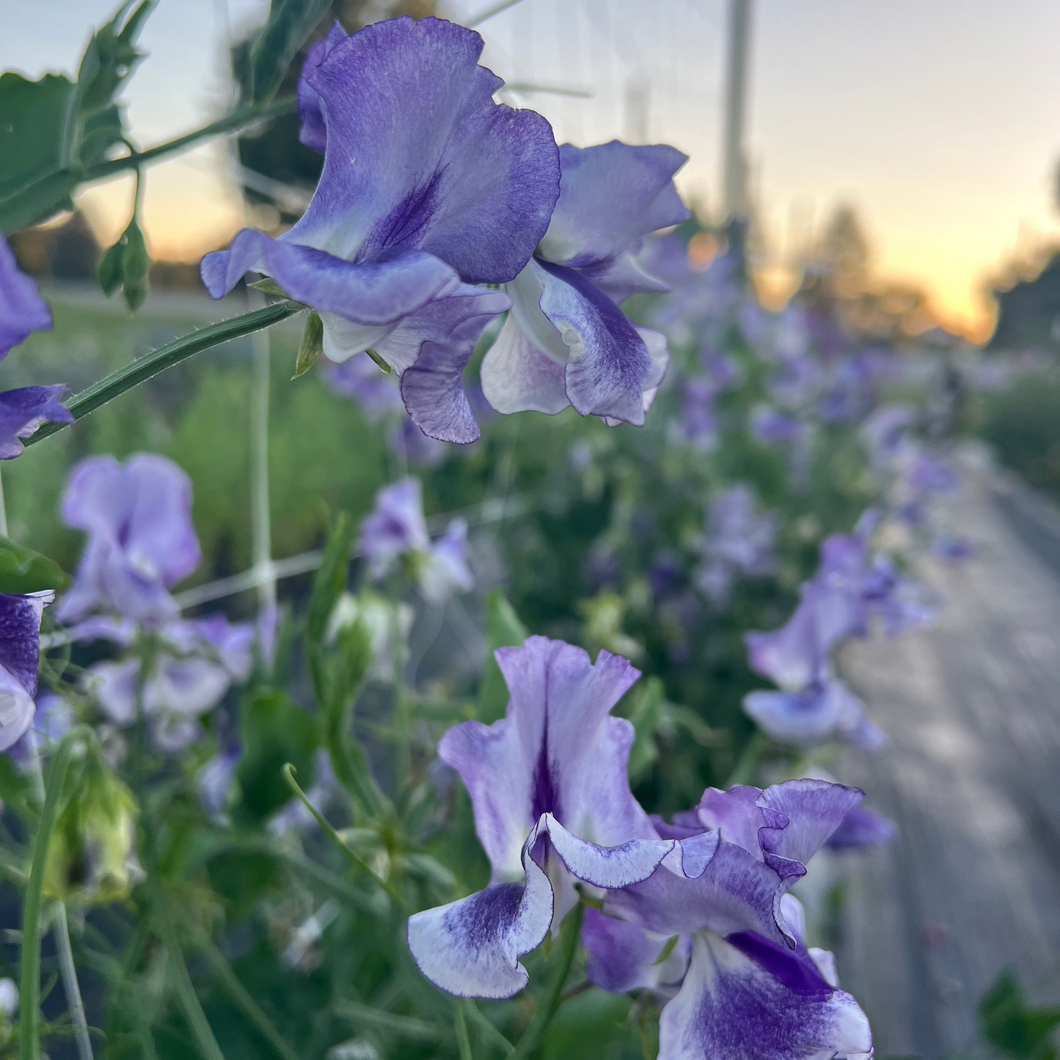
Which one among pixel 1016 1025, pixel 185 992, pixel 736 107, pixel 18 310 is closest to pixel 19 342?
pixel 18 310

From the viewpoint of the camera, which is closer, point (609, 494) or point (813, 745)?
point (813, 745)

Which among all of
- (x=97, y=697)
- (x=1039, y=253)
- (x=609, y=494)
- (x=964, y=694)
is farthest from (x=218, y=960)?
(x=1039, y=253)

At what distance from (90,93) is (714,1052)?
0.27 meters

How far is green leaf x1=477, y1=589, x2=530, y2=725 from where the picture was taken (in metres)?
0.31

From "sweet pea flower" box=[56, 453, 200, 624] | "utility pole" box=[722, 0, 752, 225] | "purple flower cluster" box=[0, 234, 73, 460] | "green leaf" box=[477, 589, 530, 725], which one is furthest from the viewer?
"utility pole" box=[722, 0, 752, 225]

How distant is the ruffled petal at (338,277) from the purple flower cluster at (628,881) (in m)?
0.09


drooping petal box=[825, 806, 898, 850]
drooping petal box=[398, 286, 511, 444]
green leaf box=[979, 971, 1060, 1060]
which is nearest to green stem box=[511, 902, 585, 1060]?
drooping petal box=[398, 286, 511, 444]

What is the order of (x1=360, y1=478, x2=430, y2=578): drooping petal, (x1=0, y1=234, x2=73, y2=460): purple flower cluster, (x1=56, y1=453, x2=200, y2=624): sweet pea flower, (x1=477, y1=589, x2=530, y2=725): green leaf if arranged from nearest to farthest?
(x1=0, y1=234, x2=73, y2=460): purple flower cluster
(x1=477, y1=589, x2=530, y2=725): green leaf
(x1=56, y1=453, x2=200, y2=624): sweet pea flower
(x1=360, y1=478, x2=430, y2=578): drooping petal

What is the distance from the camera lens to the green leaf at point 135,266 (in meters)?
0.26

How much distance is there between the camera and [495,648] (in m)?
0.33

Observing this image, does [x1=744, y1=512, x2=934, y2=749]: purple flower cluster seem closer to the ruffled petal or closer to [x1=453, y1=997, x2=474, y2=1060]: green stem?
[x1=453, y1=997, x2=474, y2=1060]: green stem

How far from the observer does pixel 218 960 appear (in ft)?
1.25

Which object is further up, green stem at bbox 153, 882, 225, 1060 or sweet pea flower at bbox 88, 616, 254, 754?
sweet pea flower at bbox 88, 616, 254, 754

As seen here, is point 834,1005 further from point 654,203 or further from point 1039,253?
point 1039,253
